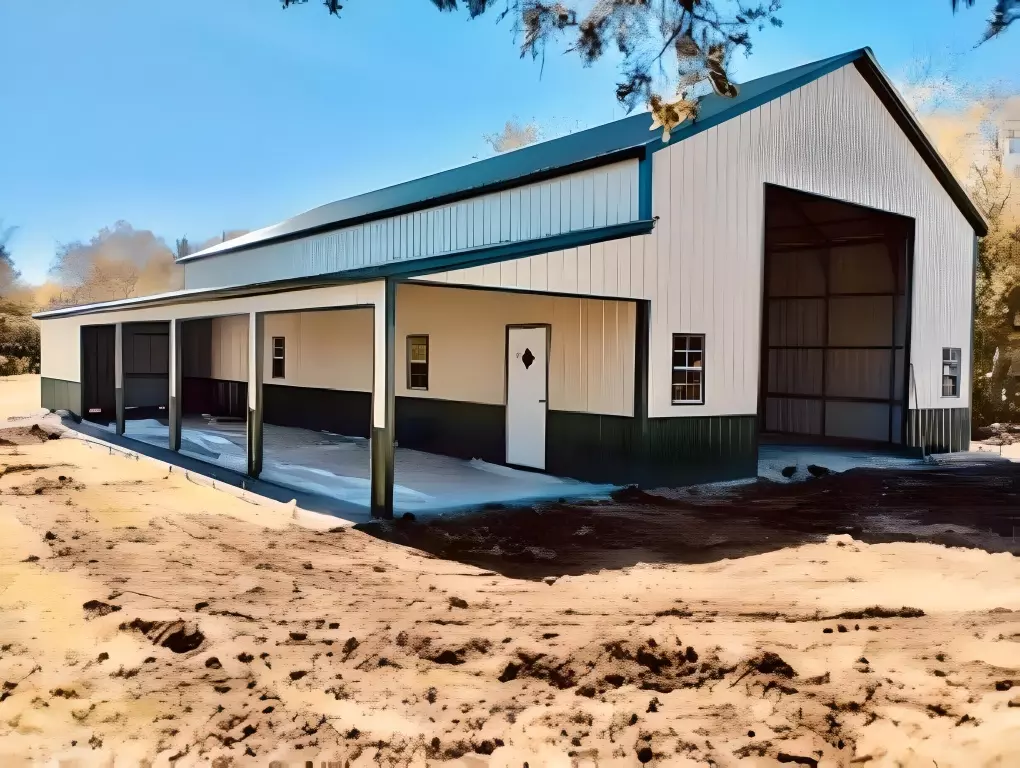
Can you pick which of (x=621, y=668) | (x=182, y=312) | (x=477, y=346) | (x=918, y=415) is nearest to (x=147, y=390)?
(x=182, y=312)

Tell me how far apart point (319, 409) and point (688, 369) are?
960 centimetres

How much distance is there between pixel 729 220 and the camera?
12945 mm

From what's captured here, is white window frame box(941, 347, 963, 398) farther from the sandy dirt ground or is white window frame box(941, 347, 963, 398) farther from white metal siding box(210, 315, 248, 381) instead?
white metal siding box(210, 315, 248, 381)

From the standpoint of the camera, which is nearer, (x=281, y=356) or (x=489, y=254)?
(x=489, y=254)

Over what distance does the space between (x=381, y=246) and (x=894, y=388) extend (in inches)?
430

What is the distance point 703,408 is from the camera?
12.6 meters

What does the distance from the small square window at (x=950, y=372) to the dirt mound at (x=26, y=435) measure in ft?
57.8

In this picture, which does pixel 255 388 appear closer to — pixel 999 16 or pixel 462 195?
pixel 462 195

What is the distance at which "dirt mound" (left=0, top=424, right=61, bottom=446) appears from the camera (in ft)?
54.1

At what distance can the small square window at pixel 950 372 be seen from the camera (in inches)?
667

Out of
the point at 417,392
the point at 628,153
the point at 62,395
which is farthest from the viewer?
the point at 62,395

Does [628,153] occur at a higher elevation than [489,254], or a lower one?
higher

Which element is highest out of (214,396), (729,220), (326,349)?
(729,220)

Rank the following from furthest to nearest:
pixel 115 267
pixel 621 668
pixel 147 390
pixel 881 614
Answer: pixel 115 267 → pixel 147 390 → pixel 881 614 → pixel 621 668
